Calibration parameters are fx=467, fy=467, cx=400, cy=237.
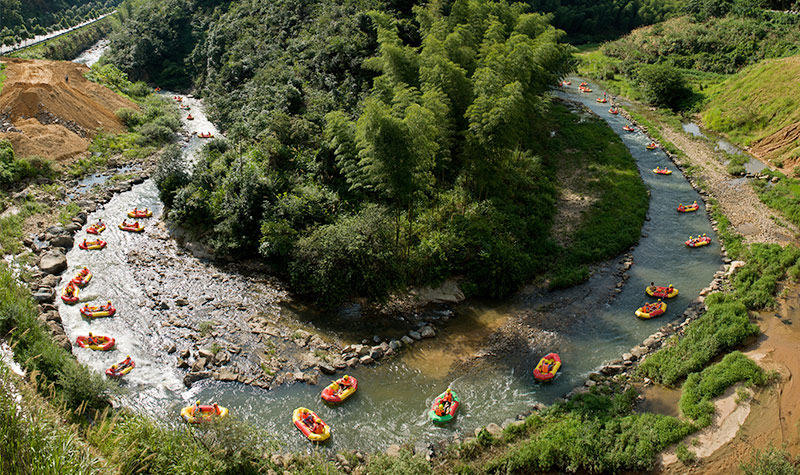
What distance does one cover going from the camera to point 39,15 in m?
86.9

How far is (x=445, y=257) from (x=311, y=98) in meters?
19.7

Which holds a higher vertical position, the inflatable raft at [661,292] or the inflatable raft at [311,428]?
the inflatable raft at [661,292]

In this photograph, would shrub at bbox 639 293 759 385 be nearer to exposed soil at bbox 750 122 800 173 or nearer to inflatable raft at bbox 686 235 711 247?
inflatable raft at bbox 686 235 711 247

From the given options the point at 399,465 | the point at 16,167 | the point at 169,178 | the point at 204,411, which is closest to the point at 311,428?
the point at 399,465

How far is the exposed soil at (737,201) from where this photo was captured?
31203 mm

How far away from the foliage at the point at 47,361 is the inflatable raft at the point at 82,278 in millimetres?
4816

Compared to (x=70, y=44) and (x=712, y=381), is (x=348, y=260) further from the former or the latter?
(x=70, y=44)

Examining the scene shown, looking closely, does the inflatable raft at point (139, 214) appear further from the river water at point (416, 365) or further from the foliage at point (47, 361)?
the foliage at point (47, 361)

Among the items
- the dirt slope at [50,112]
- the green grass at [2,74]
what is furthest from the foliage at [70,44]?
the dirt slope at [50,112]

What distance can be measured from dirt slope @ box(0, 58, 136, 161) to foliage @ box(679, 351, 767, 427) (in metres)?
47.0

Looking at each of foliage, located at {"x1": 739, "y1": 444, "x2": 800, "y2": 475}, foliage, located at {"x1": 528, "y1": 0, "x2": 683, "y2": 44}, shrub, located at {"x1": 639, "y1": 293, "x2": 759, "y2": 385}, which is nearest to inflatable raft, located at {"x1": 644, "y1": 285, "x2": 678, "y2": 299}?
shrub, located at {"x1": 639, "y1": 293, "x2": 759, "y2": 385}

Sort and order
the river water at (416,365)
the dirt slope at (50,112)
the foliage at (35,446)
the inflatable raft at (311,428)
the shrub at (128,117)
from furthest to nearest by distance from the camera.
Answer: the shrub at (128,117), the dirt slope at (50,112), the river water at (416,365), the inflatable raft at (311,428), the foliage at (35,446)

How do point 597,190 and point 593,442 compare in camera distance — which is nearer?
point 593,442

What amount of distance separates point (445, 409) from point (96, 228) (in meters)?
27.6
